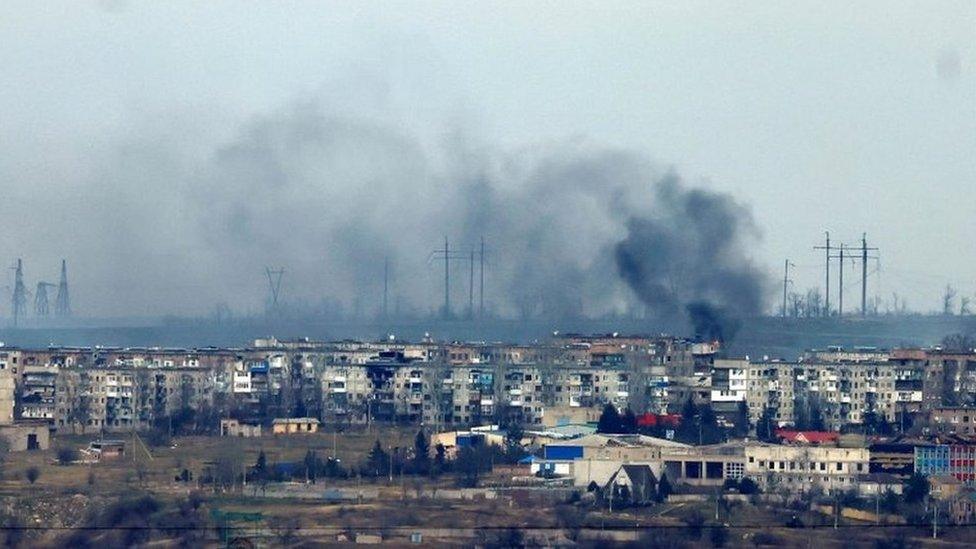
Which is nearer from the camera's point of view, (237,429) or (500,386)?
(237,429)

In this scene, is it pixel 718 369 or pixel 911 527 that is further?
pixel 718 369

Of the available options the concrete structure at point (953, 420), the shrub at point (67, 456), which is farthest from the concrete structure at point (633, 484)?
the concrete structure at point (953, 420)

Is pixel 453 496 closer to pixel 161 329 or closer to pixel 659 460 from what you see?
pixel 659 460

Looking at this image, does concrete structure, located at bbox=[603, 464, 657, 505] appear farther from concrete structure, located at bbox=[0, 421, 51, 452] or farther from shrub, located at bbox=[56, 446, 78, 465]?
concrete structure, located at bbox=[0, 421, 51, 452]

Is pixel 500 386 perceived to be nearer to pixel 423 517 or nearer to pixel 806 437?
pixel 806 437

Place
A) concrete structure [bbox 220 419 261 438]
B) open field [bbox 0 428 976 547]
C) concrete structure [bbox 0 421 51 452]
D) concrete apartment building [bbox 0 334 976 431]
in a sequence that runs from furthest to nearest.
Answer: concrete apartment building [bbox 0 334 976 431] < concrete structure [bbox 220 419 261 438] < concrete structure [bbox 0 421 51 452] < open field [bbox 0 428 976 547]

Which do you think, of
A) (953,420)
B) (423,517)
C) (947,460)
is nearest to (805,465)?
(947,460)

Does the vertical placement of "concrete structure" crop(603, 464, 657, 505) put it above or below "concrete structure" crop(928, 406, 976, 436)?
below

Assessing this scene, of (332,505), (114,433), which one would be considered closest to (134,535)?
(332,505)

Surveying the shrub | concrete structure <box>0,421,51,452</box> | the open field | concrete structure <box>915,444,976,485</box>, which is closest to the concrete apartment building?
concrete structure <box>0,421,51,452</box>

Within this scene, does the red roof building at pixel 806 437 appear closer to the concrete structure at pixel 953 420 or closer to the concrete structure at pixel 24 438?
the concrete structure at pixel 953 420

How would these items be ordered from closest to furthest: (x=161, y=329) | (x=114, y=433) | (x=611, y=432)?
(x=611, y=432), (x=114, y=433), (x=161, y=329)
